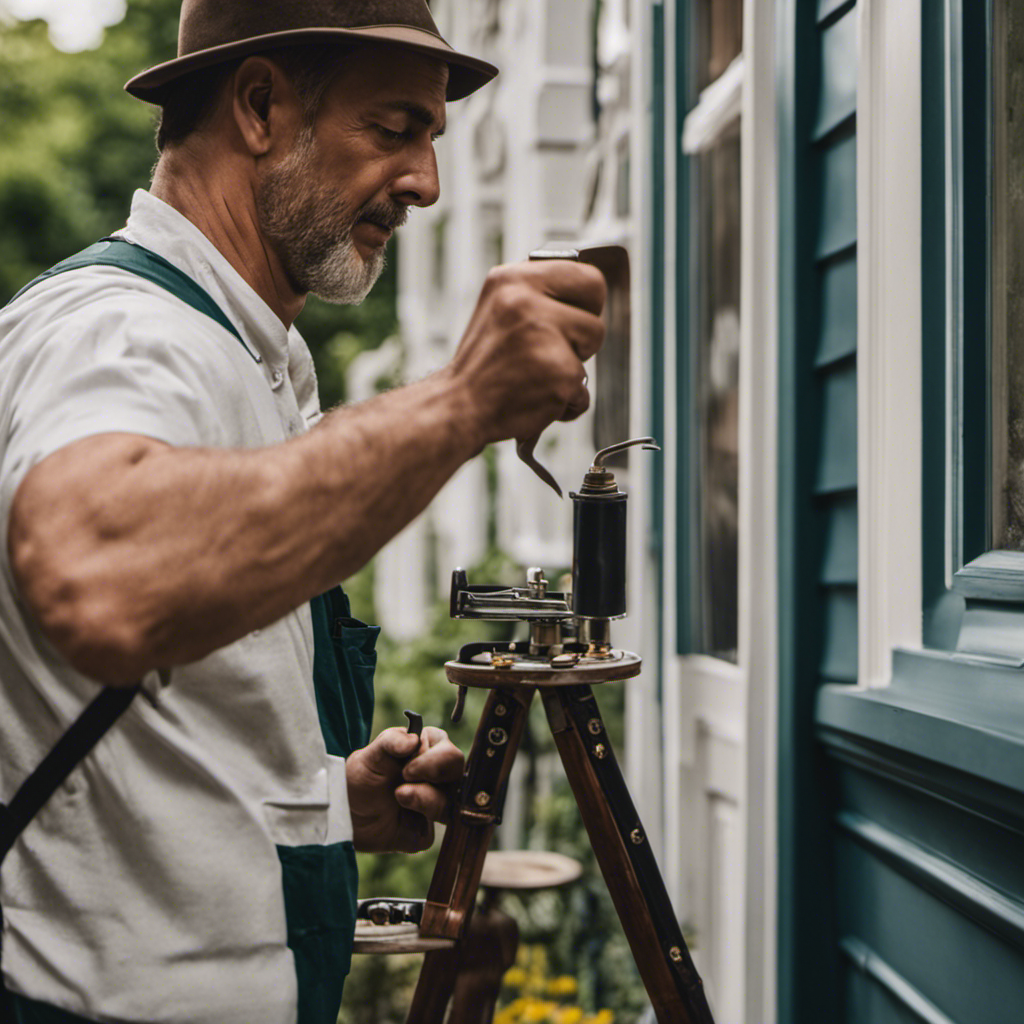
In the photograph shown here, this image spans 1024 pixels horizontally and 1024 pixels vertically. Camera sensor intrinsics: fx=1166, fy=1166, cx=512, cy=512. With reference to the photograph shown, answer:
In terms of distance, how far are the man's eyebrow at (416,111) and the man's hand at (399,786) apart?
0.90 meters

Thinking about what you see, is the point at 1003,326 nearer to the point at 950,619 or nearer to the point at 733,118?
the point at 950,619

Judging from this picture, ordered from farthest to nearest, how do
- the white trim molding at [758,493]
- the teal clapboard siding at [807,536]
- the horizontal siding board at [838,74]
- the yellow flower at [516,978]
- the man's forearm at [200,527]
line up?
the yellow flower at [516,978]
the white trim molding at [758,493]
the teal clapboard siding at [807,536]
the horizontal siding board at [838,74]
the man's forearm at [200,527]

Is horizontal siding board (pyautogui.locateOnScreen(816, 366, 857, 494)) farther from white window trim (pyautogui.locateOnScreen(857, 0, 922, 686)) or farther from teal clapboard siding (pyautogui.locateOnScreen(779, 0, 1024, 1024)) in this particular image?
white window trim (pyautogui.locateOnScreen(857, 0, 922, 686))

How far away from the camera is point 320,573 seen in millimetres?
1094

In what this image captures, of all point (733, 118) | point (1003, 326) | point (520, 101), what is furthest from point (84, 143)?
point (1003, 326)

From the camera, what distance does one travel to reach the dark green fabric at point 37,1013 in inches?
50.0

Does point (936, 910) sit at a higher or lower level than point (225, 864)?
lower

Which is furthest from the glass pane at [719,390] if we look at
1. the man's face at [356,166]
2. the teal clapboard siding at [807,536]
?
the man's face at [356,166]

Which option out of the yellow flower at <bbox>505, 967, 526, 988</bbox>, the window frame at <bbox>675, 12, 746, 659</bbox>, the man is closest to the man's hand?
the man

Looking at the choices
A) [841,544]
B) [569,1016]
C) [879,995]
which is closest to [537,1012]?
[569,1016]

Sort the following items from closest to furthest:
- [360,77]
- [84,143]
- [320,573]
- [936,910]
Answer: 1. [320,573]
2. [360,77]
3. [936,910]
4. [84,143]

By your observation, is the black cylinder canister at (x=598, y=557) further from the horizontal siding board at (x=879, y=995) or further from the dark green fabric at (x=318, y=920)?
the horizontal siding board at (x=879, y=995)

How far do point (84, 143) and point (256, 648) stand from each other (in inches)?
832

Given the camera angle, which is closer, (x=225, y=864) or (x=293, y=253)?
(x=225, y=864)
